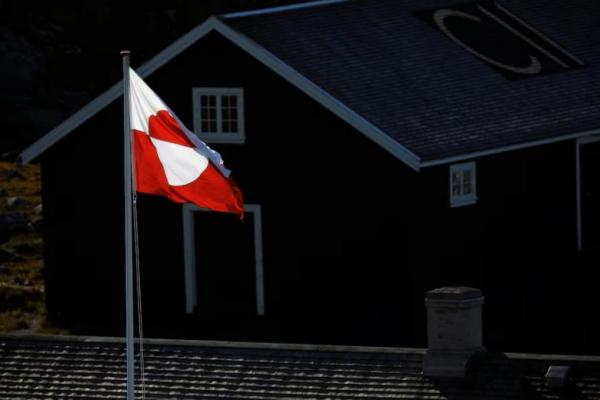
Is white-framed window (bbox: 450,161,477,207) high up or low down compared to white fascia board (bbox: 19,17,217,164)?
down

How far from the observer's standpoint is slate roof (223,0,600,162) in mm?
42562

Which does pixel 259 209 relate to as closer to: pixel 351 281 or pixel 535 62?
pixel 351 281

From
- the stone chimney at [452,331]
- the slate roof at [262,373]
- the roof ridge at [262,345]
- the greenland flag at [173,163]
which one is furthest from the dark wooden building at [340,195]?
the greenland flag at [173,163]

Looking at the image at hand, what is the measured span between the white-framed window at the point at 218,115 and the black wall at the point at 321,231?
0.57 ft

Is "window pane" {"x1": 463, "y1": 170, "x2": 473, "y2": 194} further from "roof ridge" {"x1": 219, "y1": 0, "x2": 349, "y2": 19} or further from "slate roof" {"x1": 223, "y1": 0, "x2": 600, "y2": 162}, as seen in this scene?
"roof ridge" {"x1": 219, "y1": 0, "x2": 349, "y2": 19}

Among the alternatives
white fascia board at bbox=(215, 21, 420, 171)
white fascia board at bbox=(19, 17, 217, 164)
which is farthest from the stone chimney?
white fascia board at bbox=(19, 17, 217, 164)

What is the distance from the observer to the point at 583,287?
4447cm

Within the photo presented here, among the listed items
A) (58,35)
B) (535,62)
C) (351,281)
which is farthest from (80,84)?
(351,281)

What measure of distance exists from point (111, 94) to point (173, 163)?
18.5 metres

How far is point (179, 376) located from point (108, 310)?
1438 centimetres

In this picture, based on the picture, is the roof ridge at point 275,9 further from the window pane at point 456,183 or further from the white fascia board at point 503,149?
the window pane at point 456,183

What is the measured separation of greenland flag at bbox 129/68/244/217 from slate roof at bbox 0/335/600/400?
5188 millimetres

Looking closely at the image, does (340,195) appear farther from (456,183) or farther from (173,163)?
(173,163)

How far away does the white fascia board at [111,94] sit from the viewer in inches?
1676
